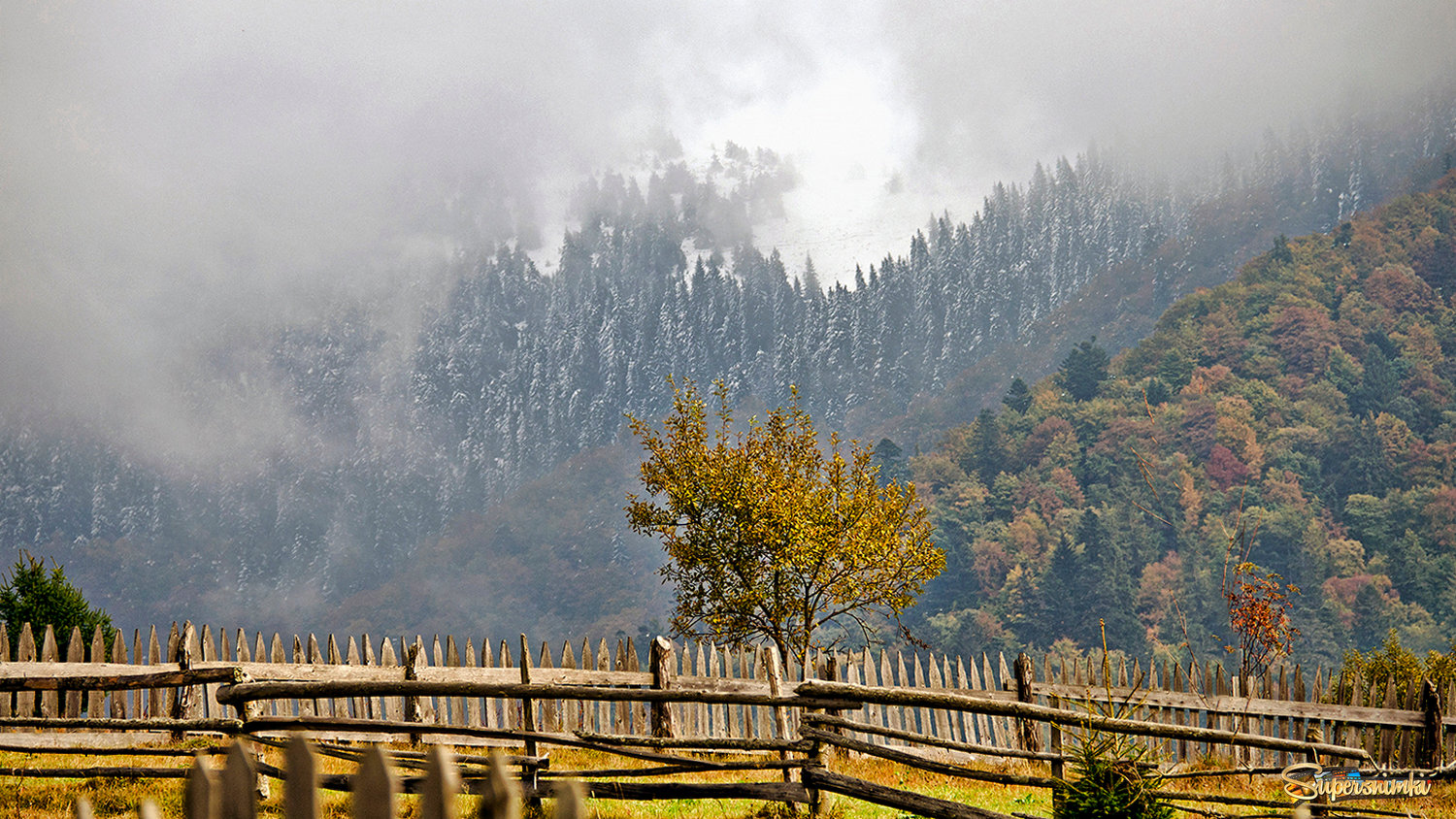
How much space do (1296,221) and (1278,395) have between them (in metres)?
67.7

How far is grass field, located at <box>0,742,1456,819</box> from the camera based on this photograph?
905cm

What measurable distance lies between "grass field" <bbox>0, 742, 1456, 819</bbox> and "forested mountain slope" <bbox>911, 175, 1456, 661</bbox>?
2882 inches

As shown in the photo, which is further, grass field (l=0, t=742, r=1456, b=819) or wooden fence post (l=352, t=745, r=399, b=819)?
grass field (l=0, t=742, r=1456, b=819)

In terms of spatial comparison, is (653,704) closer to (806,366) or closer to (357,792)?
(357,792)

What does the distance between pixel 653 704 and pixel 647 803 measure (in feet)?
14.9

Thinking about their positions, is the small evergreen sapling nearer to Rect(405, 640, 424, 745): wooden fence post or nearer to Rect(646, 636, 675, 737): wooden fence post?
Rect(405, 640, 424, 745): wooden fence post

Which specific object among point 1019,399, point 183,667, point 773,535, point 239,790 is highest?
point 1019,399

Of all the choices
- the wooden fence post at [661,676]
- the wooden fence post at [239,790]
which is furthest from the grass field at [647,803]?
the wooden fence post at [239,790]

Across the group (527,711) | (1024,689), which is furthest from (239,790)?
(1024,689)

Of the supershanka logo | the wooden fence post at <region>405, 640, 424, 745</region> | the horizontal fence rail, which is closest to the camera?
the supershanka logo

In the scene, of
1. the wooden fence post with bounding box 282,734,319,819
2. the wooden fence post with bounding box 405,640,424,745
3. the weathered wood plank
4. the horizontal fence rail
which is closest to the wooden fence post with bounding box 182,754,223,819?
the wooden fence post with bounding box 282,734,319,819

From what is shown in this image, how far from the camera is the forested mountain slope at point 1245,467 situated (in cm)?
8669

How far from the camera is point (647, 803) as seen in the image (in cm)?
1060

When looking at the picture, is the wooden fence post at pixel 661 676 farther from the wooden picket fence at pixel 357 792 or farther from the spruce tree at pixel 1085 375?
the spruce tree at pixel 1085 375
